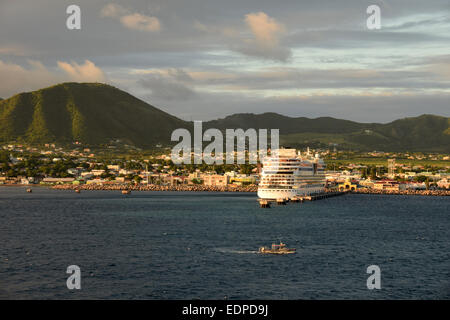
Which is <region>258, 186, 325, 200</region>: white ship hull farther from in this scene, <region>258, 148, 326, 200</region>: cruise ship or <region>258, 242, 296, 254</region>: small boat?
<region>258, 242, 296, 254</region>: small boat

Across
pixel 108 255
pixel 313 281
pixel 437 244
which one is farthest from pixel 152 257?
pixel 437 244

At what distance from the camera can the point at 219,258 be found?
56.1 meters

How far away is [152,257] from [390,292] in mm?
24165

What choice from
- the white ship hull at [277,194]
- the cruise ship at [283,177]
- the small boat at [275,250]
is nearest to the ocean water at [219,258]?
the small boat at [275,250]

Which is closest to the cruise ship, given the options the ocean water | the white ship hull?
the white ship hull

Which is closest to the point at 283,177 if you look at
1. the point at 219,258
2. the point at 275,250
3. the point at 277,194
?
the point at 277,194

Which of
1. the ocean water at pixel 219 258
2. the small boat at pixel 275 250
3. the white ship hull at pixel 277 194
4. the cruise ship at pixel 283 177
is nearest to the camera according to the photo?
the ocean water at pixel 219 258

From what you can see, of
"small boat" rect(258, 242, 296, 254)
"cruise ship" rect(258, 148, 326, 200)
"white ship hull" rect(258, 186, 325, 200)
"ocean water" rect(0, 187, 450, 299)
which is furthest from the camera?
"cruise ship" rect(258, 148, 326, 200)

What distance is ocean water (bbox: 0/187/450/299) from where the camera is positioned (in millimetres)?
43062

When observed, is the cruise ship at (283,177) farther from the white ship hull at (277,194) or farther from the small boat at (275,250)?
the small boat at (275,250)

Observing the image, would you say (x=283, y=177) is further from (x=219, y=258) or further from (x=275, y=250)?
(x=219, y=258)

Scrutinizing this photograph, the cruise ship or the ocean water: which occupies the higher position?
the cruise ship

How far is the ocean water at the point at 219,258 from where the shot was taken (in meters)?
43.1
